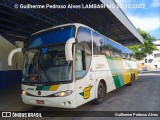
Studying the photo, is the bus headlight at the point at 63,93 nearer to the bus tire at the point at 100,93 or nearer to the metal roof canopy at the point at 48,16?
the bus tire at the point at 100,93

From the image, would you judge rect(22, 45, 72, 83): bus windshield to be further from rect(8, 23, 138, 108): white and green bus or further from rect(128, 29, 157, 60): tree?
rect(128, 29, 157, 60): tree

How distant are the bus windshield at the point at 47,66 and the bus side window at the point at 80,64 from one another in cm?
42

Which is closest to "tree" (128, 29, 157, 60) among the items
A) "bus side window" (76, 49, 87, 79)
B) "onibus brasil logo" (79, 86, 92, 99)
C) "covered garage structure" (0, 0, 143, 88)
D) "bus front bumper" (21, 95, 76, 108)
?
"covered garage structure" (0, 0, 143, 88)

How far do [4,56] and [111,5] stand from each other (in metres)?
8.19

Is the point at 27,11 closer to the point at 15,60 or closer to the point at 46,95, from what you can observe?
the point at 15,60

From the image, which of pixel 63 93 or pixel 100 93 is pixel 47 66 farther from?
pixel 100 93

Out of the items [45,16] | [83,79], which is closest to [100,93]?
[83,79]

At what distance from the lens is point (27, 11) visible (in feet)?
41.9

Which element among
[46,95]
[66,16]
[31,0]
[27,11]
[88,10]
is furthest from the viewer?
[66,16]

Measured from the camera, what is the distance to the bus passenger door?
6467 mm

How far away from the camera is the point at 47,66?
6.55 meters

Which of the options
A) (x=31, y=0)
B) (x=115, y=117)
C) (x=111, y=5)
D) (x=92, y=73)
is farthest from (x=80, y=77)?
(x=111, y=5)

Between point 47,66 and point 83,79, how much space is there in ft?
4.35

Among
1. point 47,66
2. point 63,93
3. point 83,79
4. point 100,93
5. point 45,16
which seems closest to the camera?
point 63,93
